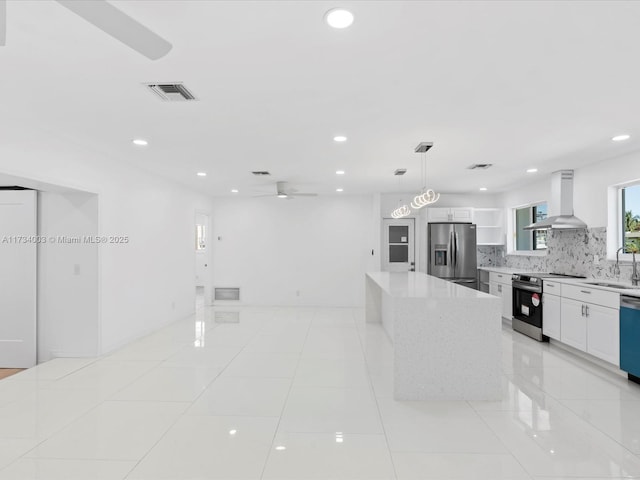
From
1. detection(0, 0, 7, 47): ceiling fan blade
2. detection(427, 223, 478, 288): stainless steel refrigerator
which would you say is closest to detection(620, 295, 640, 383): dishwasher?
detection(427, 223, 478, 288): stainless steel refrigerator

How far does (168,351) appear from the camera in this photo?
459cm

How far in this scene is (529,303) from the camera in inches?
213

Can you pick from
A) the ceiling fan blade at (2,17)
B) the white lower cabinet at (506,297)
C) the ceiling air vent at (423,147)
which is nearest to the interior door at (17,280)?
the ceiling fan blade at (2,17)

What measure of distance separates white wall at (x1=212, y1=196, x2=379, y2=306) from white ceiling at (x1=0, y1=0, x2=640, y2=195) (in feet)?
11.6

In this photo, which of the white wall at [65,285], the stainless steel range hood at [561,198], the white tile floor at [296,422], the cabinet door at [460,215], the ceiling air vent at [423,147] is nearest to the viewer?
the white tile floor at [296,422]

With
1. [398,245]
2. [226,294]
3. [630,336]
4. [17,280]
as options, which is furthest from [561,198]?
[17,280]

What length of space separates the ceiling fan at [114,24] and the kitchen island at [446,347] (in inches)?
103

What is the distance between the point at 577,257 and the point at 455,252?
2.25 metres

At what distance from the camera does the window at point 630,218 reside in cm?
448

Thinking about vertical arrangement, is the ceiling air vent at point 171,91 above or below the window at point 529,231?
above

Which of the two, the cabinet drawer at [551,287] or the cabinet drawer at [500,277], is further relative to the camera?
the cabinet drawer at [500,277]

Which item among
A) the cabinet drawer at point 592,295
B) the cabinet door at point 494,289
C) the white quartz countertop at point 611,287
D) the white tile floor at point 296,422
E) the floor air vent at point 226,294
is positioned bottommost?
the white tile floor at point 296,422

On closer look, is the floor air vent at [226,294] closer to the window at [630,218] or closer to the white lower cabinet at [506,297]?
the white lower cabinet at [506,297]

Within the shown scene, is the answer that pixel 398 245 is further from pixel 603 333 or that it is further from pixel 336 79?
pixel 336 79
